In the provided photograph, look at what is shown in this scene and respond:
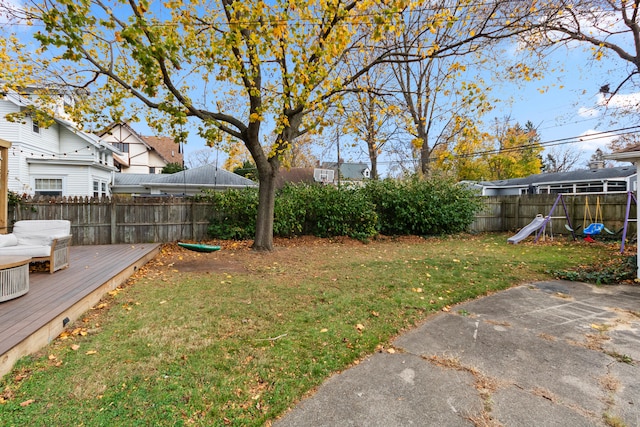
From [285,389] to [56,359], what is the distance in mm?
2006

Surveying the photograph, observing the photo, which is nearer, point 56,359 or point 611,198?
point 56,359

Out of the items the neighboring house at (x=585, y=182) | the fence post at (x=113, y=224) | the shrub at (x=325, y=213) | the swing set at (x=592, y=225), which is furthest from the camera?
the neighboring house at (x=585, y=182)

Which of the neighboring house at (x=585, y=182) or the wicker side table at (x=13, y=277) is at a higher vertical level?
the neighboring house at (x=585, y=182)

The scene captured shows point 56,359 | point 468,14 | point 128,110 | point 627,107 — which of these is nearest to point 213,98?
point 128,110

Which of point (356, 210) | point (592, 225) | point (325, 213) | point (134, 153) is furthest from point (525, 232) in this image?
point (134, 153)

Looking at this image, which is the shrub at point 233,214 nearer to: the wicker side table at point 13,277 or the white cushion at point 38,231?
the white cushion at point 38,231

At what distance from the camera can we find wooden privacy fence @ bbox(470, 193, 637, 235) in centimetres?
1066

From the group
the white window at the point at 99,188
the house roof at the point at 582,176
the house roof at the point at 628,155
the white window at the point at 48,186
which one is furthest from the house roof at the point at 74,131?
the house roof at the point at 582,176

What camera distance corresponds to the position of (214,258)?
712cm

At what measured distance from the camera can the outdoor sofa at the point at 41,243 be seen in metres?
4.89

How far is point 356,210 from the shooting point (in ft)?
34.1

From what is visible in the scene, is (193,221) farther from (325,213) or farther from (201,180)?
(201,180)

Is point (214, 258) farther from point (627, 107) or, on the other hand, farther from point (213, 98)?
point (627, 107)

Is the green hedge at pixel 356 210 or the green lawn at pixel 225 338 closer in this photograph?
the green lawn at pixel 225 338
